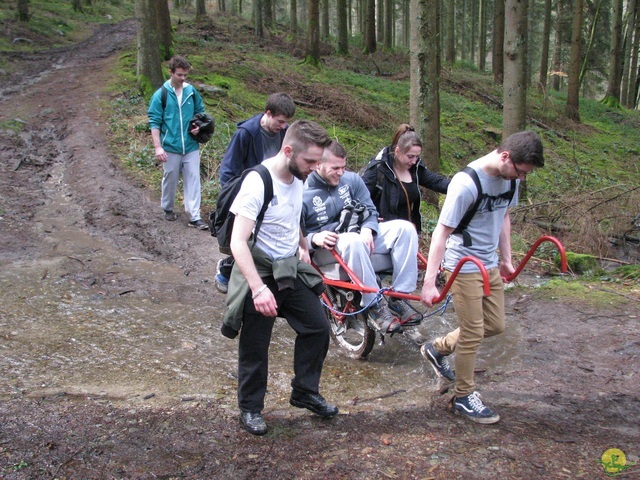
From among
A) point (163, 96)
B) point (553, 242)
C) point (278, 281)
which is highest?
point (163, 96)

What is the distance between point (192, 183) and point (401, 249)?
437cm

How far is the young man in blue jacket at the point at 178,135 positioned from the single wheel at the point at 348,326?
3.65 metres

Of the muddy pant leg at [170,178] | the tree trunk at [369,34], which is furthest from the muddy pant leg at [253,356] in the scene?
the tree trunk at [369,34]

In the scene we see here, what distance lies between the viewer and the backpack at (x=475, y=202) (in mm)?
3836

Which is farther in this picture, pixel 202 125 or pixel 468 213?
pixel 202 125

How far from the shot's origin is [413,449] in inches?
143

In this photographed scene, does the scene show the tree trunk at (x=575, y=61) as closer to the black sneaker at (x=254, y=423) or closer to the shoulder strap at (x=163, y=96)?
the shoulder strap at (x=163, y=96)

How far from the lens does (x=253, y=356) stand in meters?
3.70

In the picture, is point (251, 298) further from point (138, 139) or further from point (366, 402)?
point (138, 139)

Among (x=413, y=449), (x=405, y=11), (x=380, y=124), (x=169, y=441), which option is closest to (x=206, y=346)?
(x=169, y=441)

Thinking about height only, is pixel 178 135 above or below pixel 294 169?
below

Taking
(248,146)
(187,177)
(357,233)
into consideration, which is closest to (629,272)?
(357,233)

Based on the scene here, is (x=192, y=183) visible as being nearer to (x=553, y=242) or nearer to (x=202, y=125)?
(x=202, y=125)

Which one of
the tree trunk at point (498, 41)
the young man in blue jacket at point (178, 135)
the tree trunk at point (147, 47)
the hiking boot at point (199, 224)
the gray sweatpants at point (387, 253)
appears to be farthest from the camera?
the tree trunk at point (498, 41)
